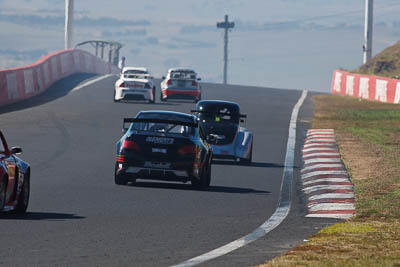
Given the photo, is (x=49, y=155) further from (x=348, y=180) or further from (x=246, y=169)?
(x=348, y=180)

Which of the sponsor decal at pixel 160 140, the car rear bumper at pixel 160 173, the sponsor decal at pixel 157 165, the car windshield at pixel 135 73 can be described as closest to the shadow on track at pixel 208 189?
the car rear bumper at pixel 160 173

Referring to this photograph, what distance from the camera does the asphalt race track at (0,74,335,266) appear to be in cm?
1077

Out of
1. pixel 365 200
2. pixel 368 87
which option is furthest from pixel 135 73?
pixel 365 200

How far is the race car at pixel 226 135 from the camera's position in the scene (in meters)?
23.2

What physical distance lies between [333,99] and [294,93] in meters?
4.74

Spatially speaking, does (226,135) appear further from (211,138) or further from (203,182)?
(203,182)

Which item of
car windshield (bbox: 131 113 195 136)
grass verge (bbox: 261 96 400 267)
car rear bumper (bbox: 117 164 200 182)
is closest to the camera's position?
grass verge (bbox: 261 96 400 267)

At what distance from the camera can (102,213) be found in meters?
14.5

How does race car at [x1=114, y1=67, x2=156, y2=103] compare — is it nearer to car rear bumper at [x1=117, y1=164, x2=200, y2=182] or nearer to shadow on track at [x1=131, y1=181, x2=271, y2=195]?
shadow on track at [x1=131, y1=181, x2=271, y2=195]

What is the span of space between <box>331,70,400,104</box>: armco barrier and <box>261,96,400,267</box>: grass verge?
6.89 metres

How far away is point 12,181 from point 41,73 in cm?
3421

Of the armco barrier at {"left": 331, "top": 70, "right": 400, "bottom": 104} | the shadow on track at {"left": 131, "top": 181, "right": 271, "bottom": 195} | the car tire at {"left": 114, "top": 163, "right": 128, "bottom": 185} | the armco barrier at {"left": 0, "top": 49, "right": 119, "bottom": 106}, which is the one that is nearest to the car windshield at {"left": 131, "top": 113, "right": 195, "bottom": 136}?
the car tire at {"left": 114, "top": 163, "right": 128, "bottom": 185}

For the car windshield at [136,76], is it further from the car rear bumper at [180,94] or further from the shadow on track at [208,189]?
the shadow on track at [208,189]

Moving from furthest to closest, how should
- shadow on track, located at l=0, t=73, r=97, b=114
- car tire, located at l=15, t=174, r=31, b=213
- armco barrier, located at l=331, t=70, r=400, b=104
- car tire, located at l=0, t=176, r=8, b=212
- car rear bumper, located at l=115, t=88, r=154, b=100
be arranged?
armco barrier, located at l=331, t=70, r=400, b=104, car rear bumper, located at l=115, t=88, r=154, b=100, shadow on track, located at l=0, t=73, r=97, b=114, car tire, located at l=15, t=174, r=31, b=213, car tire, located at l=0, t=176, r=8, b=212
